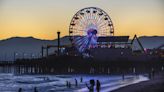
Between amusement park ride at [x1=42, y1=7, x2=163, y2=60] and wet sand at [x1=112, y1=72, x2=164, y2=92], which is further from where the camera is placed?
amusement park ride at [x1=42, y1=7, x2=163, y2=60]

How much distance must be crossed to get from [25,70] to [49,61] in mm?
4594

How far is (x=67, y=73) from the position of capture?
35.5m

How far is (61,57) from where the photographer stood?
35.9 meters

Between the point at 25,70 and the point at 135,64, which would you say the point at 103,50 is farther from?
the point at 25,70

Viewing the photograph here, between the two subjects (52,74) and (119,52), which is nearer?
(119,52)

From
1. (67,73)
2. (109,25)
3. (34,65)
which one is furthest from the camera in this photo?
(34,65)

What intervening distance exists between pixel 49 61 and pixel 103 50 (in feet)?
21.4

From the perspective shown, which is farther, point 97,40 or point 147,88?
point 97,40

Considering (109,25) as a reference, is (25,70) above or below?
below

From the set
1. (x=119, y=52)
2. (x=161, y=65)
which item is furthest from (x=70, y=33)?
(x=161, y=65)

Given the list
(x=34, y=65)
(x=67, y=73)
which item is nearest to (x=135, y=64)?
(x=67, y=73)

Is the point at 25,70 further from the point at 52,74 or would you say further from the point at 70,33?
the point at 70,33

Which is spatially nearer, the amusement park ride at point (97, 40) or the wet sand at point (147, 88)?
the wet sand at point (147, 88)

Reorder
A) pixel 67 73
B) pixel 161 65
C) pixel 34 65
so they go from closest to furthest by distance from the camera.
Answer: pixel 161 65
pixel 67 73
pixel 34 65
